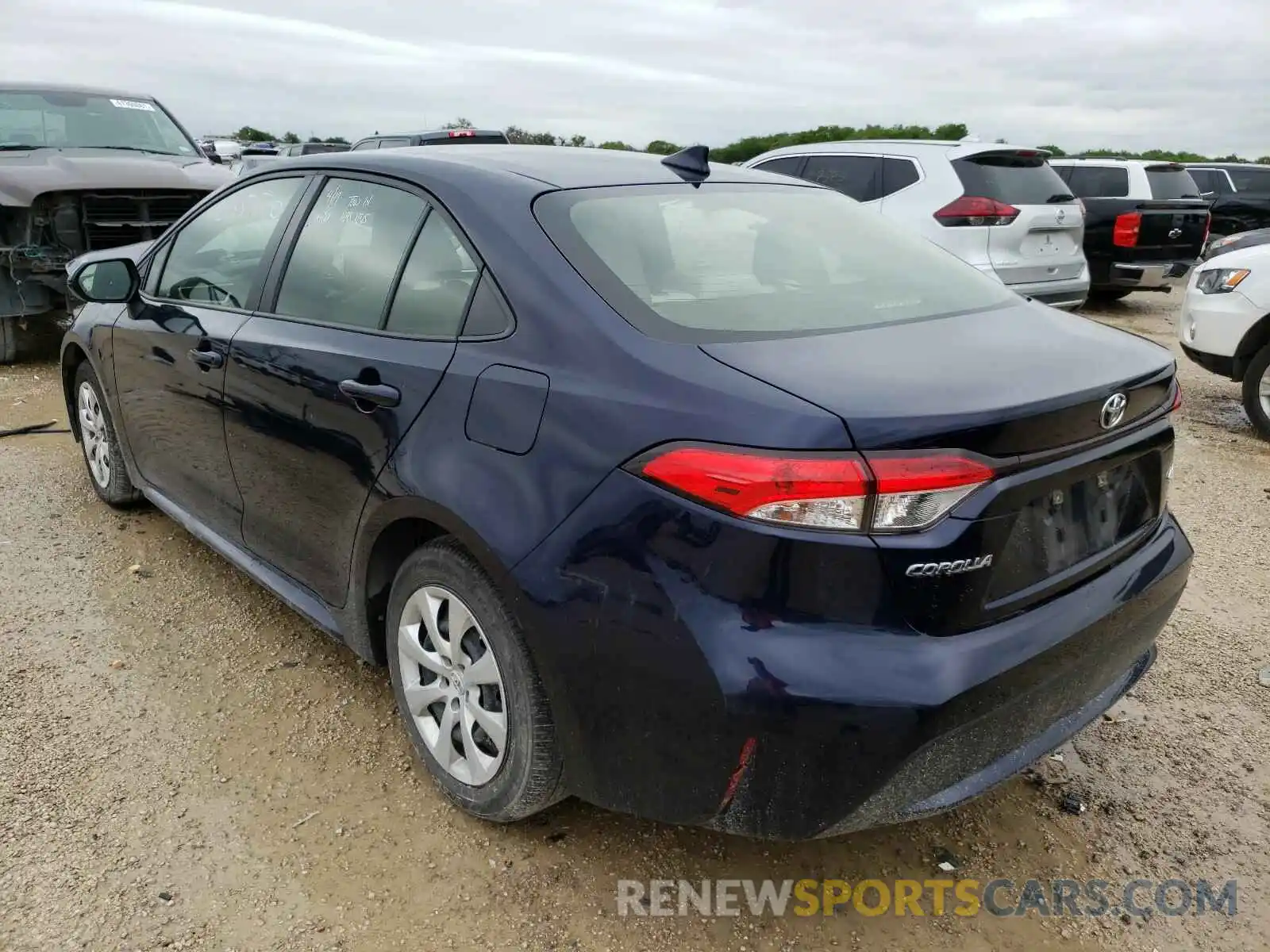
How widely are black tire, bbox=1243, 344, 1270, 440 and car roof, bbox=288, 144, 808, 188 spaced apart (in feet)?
14.9

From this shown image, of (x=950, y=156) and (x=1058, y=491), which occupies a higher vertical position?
(x=950, y=156)

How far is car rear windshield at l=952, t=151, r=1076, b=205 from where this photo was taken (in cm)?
811

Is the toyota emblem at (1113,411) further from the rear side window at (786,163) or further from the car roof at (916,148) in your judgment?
the rear side window at (786,163)

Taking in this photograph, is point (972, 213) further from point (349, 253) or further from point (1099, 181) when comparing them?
point (349, 253)

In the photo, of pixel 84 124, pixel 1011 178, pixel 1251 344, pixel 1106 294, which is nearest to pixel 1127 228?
pixel 1106 294

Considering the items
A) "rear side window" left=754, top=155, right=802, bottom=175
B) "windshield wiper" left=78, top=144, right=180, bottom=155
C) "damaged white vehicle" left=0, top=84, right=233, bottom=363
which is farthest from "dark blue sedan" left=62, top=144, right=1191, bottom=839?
"rear side window" left=754, top=155, right=802, bottom=175

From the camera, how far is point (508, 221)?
236 cm

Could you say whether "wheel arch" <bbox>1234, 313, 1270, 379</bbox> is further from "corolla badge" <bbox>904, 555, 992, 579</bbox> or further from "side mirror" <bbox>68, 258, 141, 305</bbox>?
"side mirror" <bbox>68, 258, 141, 305</bbox>

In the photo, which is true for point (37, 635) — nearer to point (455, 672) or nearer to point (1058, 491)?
point (455, 672)

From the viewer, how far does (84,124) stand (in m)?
8.09

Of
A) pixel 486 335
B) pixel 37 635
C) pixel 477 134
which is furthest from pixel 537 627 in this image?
pixel 477 134

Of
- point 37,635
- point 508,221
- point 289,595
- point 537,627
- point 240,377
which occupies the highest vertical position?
point 508,221

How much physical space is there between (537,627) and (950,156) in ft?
24.4

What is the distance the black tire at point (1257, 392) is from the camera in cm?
617
